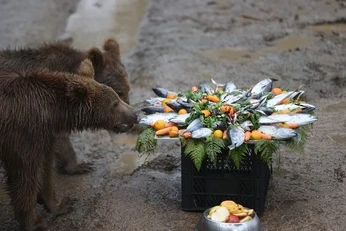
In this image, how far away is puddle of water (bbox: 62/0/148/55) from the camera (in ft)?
44.4

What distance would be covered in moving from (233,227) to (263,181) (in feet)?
2.86

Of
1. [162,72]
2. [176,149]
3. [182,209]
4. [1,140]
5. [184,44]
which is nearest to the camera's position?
[1,140]

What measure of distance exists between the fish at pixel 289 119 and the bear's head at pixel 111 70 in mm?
2238

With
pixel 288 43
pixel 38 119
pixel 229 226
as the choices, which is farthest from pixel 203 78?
pixel 229 226

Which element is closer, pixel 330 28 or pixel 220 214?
pixel 220 214

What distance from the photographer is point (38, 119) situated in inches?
238

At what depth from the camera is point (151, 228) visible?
245 inches

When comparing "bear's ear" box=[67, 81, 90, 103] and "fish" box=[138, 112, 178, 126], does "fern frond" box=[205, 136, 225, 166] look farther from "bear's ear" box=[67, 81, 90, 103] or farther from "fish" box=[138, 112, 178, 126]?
"bear's ear" box=[67, 81, 90, 103]

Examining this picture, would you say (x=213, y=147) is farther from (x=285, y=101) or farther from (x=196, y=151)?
(x=285, y=101)

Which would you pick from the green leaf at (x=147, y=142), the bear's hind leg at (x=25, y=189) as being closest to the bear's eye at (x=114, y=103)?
the green leaf at (x=147, y=142)

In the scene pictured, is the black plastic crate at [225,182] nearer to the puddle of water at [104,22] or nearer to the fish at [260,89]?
the fish at [260,89]

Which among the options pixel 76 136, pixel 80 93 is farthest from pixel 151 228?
pixel 76 136

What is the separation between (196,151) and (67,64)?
2.38 m

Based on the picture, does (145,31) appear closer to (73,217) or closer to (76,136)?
(76,136)
